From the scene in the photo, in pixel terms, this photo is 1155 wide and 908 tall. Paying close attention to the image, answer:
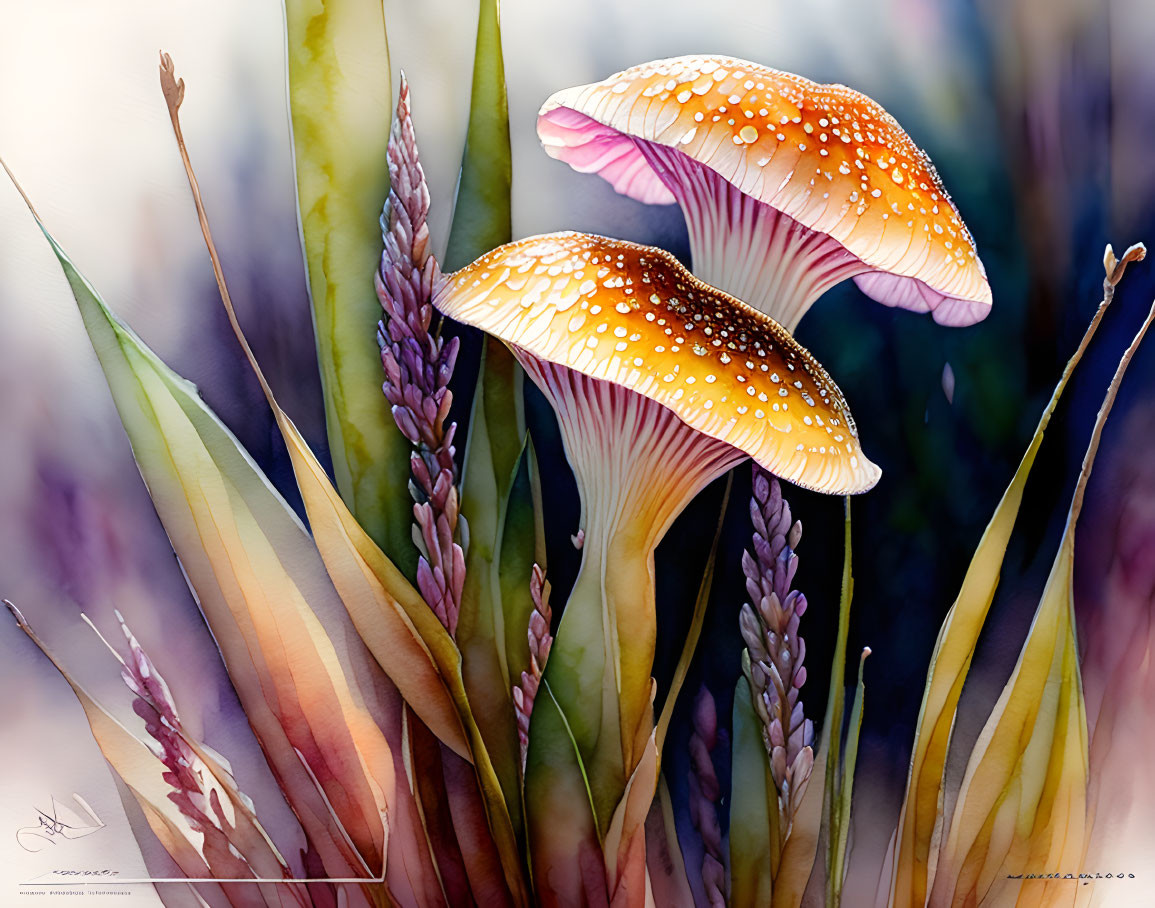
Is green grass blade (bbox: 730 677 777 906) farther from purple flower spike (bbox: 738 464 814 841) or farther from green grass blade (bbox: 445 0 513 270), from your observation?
green grass blade (bbox: 445 0 513 270)

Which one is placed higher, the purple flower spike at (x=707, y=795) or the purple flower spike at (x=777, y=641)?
the purple flower spike at (x=777, y=641)

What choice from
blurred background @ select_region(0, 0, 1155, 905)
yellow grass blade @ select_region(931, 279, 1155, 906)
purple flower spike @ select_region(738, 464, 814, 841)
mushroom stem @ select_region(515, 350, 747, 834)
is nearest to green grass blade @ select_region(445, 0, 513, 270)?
blurred background @ select_region(0, 0, 1155, 905)

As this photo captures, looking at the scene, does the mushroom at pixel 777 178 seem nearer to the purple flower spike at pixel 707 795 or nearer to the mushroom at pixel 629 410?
the mushroom at pixel 629 410
